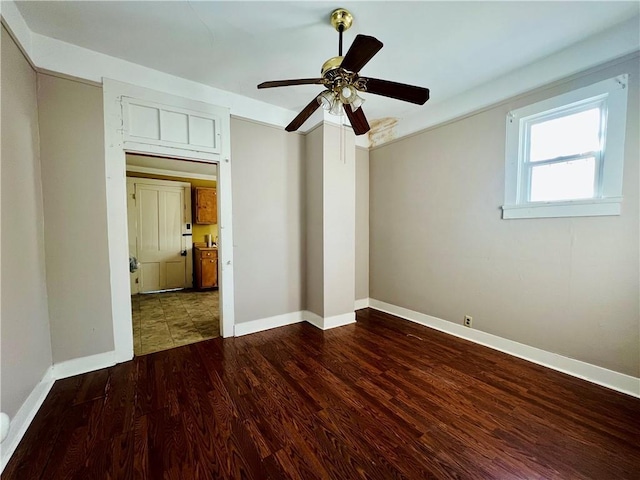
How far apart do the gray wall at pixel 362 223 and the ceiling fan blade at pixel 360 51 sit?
2415 millimetres

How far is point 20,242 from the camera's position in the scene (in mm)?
1636

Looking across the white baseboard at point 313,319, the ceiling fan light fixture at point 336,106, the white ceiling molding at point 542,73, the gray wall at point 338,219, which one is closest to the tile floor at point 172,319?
the white baseboard at point 313,319

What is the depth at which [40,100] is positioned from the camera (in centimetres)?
197

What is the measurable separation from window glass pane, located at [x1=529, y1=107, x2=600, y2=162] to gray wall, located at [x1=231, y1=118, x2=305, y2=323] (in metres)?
2.46

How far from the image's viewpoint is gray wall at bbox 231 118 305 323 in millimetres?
2906

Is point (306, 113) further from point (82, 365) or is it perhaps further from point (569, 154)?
point (82, 365)

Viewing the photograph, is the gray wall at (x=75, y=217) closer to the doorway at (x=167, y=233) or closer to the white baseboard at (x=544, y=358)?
the doorway at (x=167, y=233)

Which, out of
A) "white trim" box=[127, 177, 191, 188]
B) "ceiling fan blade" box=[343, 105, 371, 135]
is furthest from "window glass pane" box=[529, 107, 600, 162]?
"white trim" box=[127, 177, 191, 188]

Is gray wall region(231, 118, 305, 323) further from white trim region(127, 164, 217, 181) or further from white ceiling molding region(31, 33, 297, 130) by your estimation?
white trim region(127, 164, 217, 181)

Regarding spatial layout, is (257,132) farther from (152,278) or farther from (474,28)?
(152,278)

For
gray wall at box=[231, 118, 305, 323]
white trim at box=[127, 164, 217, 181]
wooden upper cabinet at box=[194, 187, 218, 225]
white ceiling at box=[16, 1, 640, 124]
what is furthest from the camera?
wooden upper cabinet at box=[194, 187, 218, 225]

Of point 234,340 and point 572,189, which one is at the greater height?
point 572,189

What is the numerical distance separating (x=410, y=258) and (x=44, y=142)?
3.81m

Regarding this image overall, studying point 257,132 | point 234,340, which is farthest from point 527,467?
point 257,132
